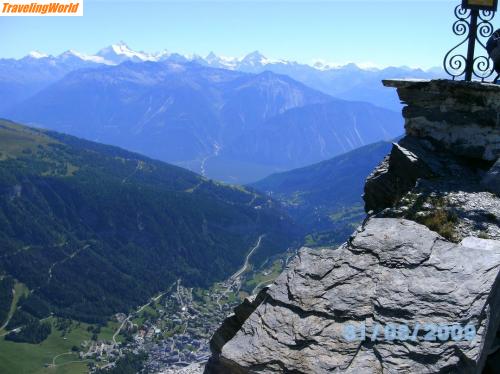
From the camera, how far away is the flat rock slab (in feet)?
29.6

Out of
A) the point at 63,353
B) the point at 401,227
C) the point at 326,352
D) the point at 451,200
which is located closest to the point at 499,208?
the point at 451,200

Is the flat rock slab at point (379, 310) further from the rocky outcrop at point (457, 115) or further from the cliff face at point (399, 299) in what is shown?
the rocky outcrop at point (457, 115)

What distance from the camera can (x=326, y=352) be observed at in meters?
9.41

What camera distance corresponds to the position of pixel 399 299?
9797 millimetres
